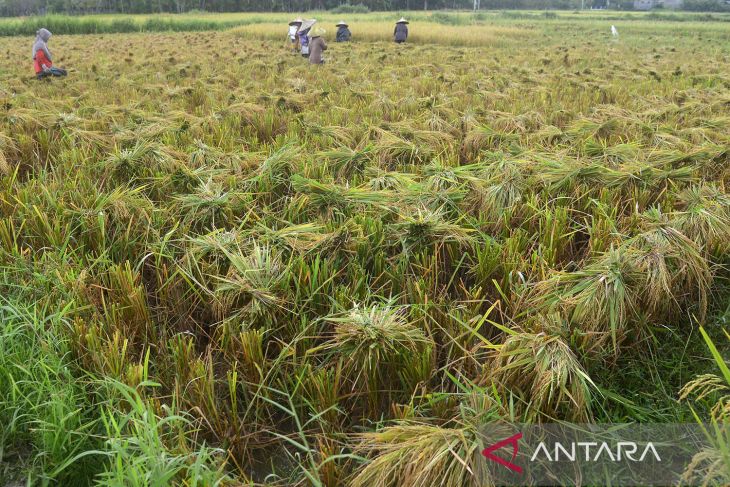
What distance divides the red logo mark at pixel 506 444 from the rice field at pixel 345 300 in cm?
5

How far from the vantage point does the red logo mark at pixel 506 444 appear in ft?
3.62

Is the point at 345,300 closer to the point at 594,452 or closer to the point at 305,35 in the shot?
the point at 594,452

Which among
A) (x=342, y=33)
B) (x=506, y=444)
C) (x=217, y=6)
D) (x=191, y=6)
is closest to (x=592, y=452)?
(x=506, y=444)

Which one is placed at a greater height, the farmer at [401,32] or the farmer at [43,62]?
the farmer at [401,32]

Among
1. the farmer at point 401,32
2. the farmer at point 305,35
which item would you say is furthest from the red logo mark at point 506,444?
the farmer at point 401,32

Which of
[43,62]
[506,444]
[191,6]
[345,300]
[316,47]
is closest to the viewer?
[506,444]

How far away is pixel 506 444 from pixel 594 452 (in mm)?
300

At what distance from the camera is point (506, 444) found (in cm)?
113

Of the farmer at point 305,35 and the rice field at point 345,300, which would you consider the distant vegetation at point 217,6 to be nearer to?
the farmer at point 305,35

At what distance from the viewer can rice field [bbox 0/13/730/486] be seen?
1262 mm

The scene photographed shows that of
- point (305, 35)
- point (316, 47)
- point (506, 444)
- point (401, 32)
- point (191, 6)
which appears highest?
point (191, 6)

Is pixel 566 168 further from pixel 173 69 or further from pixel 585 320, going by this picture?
pixel 173 69

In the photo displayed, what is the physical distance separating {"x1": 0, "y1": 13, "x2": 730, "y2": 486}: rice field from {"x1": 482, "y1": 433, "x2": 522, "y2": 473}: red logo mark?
5 cm

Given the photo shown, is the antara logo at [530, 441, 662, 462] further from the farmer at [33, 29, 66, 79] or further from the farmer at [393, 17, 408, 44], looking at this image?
the farmer at [393, 17, 408, 44]
